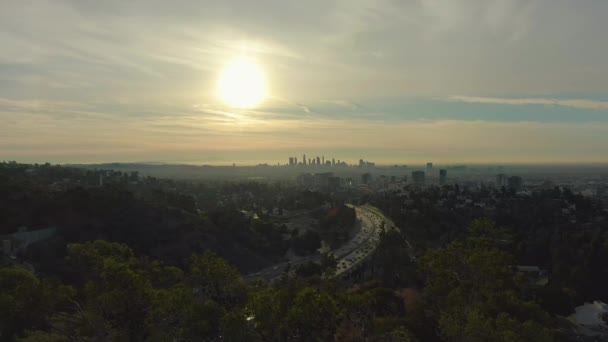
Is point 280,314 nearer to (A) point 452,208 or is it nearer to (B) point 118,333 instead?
(B) point 118,333

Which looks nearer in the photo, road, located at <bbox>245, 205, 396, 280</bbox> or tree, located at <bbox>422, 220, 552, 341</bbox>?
tree, located at <bbox>422, 220, 552, 341</bbox>

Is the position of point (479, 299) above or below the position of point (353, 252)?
above

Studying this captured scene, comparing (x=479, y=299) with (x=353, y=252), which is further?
(x=353, y=252)

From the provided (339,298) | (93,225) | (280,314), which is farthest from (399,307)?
(93,225)

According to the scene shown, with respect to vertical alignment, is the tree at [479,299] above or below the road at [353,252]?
above

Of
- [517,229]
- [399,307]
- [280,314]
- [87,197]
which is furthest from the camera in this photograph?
[517,229]

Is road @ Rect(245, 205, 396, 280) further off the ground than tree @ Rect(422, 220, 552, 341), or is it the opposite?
tree @ Rect(422, 220, 552, 341)

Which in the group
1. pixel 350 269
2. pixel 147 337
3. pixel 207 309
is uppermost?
pixel 207 309

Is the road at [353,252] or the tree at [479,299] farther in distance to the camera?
the road at [353,252]
